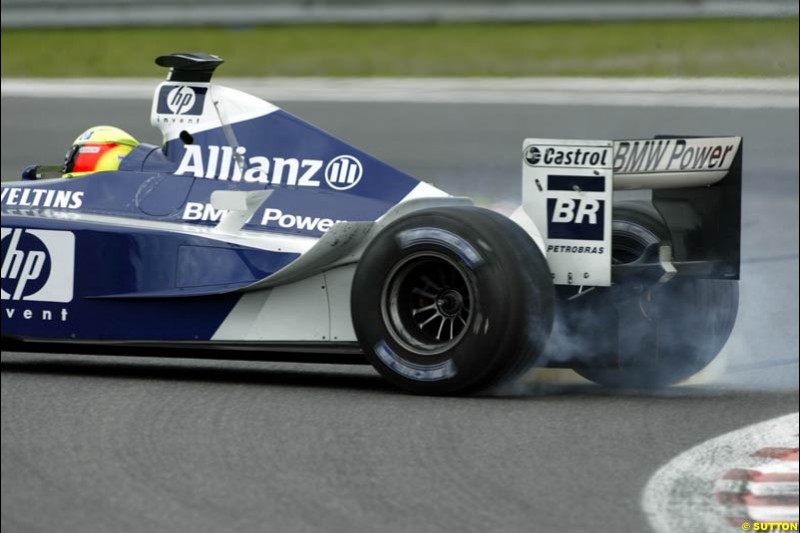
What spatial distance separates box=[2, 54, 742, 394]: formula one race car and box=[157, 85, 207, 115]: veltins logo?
12mm

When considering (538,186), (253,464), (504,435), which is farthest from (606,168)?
(253,464)

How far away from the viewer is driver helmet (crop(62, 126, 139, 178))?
7.61 m

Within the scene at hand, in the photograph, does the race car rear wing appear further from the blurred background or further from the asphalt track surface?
the blurred background

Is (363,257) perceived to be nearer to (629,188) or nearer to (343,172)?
(343,172)

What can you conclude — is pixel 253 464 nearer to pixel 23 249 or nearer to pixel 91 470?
pixel 91 470

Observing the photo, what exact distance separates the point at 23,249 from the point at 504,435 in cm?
265

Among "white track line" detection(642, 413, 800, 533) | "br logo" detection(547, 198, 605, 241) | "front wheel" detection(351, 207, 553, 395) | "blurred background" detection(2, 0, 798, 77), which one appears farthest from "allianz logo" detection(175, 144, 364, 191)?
"blurred background" detection(2, 0, 798, 77)

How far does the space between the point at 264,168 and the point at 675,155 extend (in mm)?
1878

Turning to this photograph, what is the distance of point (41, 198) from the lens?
7410mm

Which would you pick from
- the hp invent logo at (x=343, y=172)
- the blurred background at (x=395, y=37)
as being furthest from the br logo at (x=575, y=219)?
the blurred background at (x=395, y=37)

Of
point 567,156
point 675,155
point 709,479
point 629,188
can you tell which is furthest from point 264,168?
Answer: point 709,479

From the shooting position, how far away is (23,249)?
7191 mm

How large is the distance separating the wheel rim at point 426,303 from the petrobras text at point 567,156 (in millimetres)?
615

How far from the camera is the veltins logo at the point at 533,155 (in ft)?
21.8
